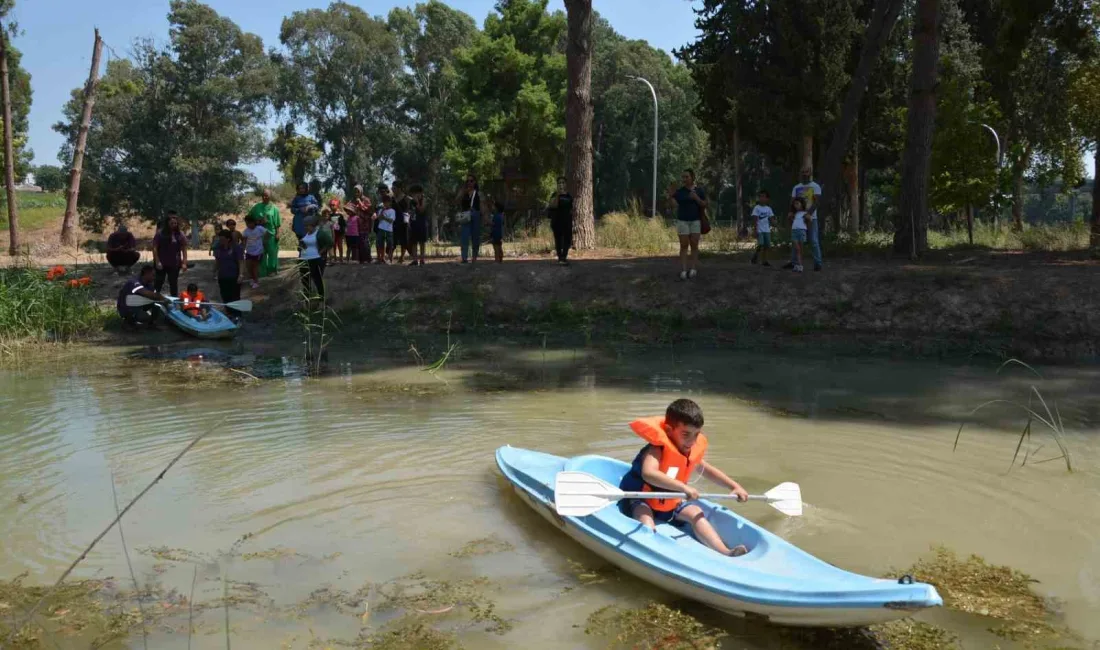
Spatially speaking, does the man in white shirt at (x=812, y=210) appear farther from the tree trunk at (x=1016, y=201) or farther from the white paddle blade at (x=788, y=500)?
the tree trunk at (x=1016, y=201)

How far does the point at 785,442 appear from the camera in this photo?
28.6 ft

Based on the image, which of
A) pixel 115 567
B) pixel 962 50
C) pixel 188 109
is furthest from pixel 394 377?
pixel 188 109

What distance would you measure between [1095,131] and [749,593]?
20293 millimetres

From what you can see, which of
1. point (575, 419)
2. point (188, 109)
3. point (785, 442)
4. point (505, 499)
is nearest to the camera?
point (505, 499)

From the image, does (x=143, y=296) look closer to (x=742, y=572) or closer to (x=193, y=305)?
(x=193, y=305)

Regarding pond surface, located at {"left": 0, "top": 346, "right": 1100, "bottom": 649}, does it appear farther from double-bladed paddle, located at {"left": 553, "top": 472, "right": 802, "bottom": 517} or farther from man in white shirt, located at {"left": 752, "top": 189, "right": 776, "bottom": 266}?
man in white shirt, located at {"left": 752, "top": 189, "right": 776, "bottom": 266}

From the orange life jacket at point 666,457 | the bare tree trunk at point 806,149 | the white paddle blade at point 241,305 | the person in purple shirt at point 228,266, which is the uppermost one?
the bare tree trunk at point 806,149

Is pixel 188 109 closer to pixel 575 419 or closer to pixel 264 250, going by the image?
pixel 264 250

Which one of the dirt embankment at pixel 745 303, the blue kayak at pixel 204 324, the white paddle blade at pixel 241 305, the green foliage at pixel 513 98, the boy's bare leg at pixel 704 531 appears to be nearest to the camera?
the boy's bare leg at pixel 704 531

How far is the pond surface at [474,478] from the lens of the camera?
18.1ft

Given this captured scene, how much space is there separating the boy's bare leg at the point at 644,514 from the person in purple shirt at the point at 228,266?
1160 cm

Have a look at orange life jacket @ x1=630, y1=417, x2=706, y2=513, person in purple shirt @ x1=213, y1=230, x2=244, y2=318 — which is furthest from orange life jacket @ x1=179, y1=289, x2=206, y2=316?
orange life jacket @ x1=630, y1=417, x2=706, y2=513

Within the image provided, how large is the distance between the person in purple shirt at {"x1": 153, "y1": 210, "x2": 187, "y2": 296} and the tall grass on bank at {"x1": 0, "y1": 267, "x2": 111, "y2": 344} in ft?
3.73

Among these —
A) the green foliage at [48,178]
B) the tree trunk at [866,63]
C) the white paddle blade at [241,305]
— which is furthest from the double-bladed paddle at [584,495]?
the green foliage at [48,178]
